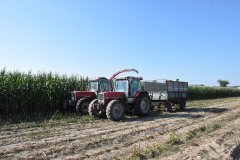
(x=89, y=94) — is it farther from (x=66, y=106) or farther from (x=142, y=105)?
(x=142, y=105)

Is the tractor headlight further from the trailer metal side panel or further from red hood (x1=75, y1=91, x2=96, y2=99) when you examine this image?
the trailer metal side panel

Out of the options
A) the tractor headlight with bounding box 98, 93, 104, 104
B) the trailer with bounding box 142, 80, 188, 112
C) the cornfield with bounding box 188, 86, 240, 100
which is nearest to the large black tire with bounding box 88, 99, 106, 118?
the tractor headlight with bounding box 98, 93, 104, 104

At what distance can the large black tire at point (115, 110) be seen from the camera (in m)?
Result: 14.5

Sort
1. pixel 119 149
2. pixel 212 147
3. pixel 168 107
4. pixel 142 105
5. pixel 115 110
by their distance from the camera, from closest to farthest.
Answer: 1. pixel 119 149
2. pixel 212 147
3. pixel 115 110
4. pixel 142 105
5. pixel 168 107

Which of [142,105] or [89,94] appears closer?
[142,105]

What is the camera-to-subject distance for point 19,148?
863cm

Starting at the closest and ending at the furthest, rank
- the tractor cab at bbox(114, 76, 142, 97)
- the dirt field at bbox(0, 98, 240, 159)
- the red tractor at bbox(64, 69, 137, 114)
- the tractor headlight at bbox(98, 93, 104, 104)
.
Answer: the dirt field at bbox(0, 98, 240, 159) < the tractor headlight at bbox(98, 93, 104, 104) < the tractor cab at bbox(114, 76, 142, 97) < the red tractor at bbox(64, 69, 137, 114)

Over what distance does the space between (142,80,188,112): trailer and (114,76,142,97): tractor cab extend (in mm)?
3485

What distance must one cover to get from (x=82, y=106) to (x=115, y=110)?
2459 millimetres

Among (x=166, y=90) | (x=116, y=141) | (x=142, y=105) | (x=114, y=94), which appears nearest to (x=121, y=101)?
(x=114, y=94)

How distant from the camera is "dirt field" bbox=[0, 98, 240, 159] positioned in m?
8.04

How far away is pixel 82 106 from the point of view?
16562 mm

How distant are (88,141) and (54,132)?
6.87 ft

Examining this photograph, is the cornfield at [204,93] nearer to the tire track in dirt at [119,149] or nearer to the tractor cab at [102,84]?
the tractor cab at [102,84]
